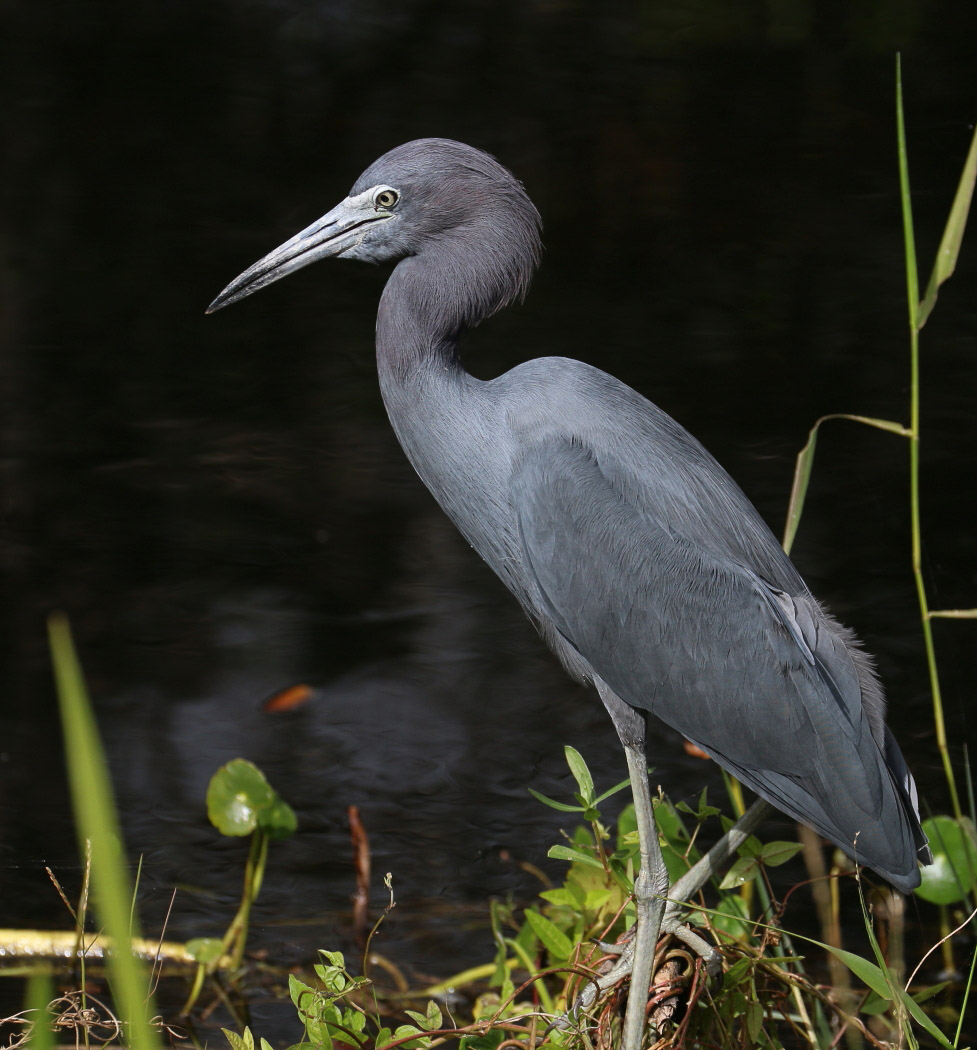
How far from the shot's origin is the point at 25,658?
497 centimetres

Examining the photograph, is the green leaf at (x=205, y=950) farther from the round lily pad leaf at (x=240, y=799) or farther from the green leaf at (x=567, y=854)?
the green leaf at (x=567, y=854)

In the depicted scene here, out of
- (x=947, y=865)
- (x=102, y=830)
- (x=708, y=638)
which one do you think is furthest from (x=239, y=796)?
(x=102, y=830)

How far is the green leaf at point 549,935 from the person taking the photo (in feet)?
8.85

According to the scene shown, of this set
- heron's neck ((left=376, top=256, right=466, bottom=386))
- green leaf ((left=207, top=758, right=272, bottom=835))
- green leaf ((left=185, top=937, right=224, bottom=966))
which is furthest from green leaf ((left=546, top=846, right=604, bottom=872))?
green leaf ((left=185, top=937, right=224, bottom=966))

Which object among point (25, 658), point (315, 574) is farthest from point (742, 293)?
point (25, 658)

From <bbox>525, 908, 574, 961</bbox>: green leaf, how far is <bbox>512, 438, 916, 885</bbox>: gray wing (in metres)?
0.47

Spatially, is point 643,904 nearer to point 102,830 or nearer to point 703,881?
point 703,881

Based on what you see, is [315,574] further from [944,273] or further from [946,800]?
[944,273]

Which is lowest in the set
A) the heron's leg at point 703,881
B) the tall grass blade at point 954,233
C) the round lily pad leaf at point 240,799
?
the round lily pad leaf at point 240,799

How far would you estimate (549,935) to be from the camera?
2711 millimetres

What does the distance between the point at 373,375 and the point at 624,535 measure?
4.32 m

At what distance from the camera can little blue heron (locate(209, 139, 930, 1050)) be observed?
2660mm

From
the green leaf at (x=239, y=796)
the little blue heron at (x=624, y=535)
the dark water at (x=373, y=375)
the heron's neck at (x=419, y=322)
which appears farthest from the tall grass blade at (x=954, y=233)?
the dark water at (x=373, y=375)

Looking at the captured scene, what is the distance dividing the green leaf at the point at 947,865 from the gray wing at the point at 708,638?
660mm
